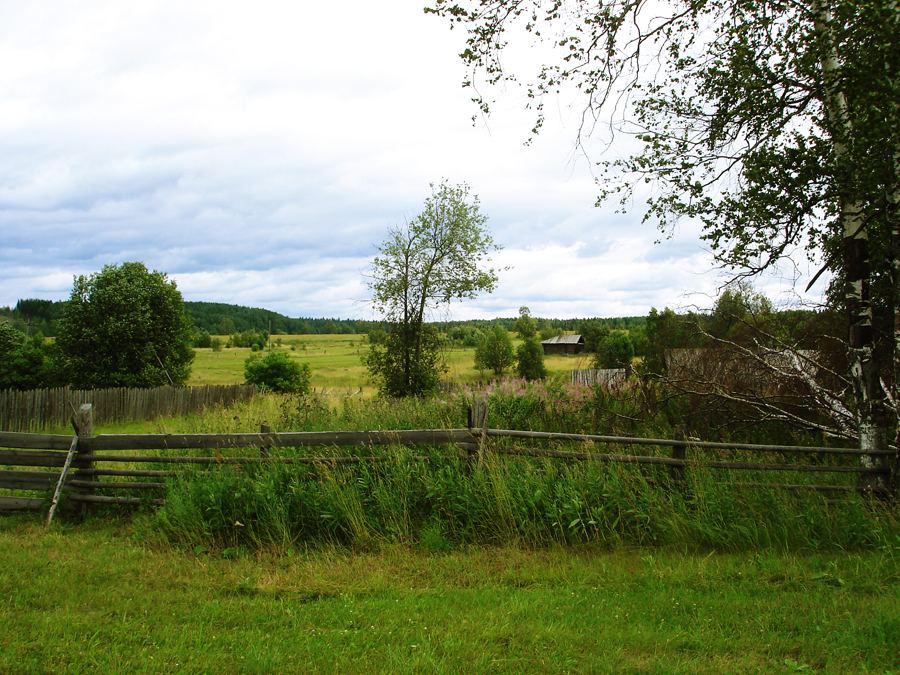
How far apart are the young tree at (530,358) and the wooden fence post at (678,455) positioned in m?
44.7

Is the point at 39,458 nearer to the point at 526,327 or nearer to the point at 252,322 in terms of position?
the point at 526,327

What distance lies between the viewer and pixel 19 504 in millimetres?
6730

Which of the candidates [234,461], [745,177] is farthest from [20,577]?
[745,177]

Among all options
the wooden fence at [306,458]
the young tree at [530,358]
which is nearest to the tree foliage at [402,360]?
the wooden fence at [306,458]

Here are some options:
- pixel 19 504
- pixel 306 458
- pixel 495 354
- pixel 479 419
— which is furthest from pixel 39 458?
pixel 495 354

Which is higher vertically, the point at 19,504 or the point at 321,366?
the point at 19,504

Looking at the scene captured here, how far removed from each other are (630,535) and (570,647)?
2196 millimetres

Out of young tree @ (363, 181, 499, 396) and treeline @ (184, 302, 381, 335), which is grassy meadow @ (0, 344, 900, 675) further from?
treeline @ (184, 302, 381, 335)

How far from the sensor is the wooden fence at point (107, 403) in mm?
19375

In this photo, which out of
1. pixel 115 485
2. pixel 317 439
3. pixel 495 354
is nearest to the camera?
pixel 317 439

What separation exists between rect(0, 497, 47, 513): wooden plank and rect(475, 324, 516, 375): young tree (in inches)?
1757

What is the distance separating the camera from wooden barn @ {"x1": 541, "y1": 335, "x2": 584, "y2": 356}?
2894 inches

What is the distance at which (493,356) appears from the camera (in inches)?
2028

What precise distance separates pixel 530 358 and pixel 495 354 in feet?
14.0
